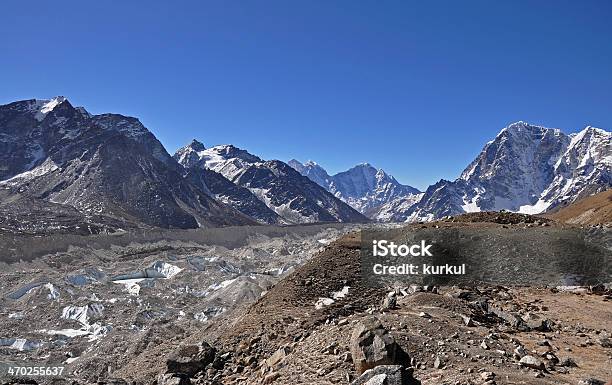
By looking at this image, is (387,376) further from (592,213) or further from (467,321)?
(592,213)

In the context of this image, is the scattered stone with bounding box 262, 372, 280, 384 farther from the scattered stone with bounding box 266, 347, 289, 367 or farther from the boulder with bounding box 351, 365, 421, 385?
the boulder with bounding box 351, 365, 421, 385

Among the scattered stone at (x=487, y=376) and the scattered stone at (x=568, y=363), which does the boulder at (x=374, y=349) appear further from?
the scattered stone at (x=568, y=363)

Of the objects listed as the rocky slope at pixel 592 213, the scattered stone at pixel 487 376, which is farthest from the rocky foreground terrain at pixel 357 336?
the rocky slope at pixel 592 213

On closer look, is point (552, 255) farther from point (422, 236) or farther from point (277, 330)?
point (277, 330)

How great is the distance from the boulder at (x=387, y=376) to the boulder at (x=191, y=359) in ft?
23.8

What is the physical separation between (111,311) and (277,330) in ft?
114

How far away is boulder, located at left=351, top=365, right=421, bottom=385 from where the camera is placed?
31.1 feet

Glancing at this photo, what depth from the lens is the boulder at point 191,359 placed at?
15562mm

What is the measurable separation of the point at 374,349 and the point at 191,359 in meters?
7.24

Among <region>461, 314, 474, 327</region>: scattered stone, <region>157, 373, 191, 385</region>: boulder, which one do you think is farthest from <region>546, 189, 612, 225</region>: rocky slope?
<region>157, 373, 191, 385</region>: boulder

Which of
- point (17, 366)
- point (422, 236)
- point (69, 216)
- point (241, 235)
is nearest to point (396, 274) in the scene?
point (422, 236)

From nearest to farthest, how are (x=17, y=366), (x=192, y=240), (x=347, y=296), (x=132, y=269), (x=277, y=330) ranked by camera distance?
1. (x=277, y=330)
2. (x=347, y=296)
3. (x=17, y=366)
4. (x=132, y=269)
5. (x=192, y=240)

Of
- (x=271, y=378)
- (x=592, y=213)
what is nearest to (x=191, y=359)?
(x=271, y=378)

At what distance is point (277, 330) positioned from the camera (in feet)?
55.6
